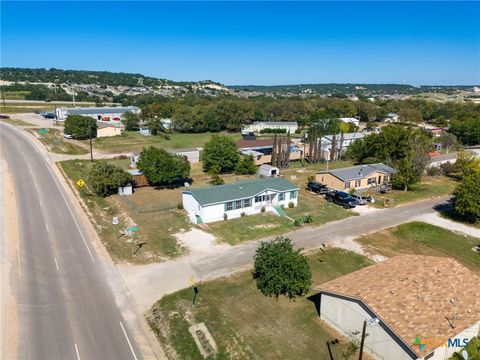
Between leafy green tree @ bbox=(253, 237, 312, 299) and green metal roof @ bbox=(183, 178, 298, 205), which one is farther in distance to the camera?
green metal roof @ bbox=(183, 178, 298, 205)

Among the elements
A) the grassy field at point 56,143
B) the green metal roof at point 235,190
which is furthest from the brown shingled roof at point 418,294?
the grassy field at point 56,143

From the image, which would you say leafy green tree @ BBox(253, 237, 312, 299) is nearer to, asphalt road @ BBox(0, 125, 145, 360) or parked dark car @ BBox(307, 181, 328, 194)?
asphalt road @ BBox(0, 125, 145, 360)

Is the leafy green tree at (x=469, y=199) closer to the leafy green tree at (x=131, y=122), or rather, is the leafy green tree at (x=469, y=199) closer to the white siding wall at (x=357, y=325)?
the white siding wall at (x=357, y=325)

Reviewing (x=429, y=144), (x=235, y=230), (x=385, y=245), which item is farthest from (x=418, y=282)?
(x=429, y=144)

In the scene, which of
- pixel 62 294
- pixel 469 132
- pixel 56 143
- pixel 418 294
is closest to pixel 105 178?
pixel 62 294

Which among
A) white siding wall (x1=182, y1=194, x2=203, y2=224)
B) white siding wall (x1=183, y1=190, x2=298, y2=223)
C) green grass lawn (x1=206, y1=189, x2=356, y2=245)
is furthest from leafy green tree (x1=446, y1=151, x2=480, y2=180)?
white siding wall (x1=182, y1=194, x2=203, y2=224)
